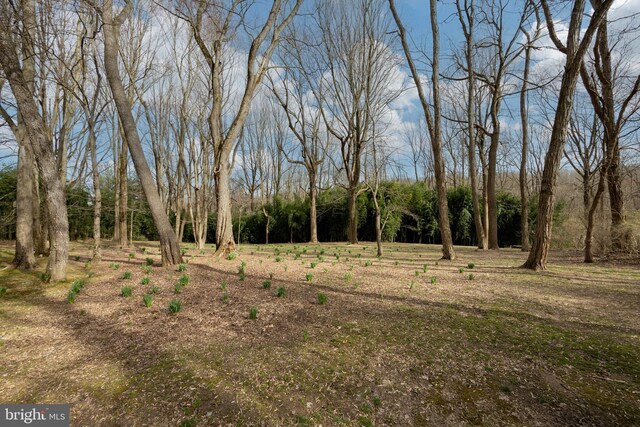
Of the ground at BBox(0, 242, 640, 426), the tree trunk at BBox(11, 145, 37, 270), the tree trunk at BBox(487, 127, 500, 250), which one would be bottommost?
the ground at BBox(0, 242, 640, 426)

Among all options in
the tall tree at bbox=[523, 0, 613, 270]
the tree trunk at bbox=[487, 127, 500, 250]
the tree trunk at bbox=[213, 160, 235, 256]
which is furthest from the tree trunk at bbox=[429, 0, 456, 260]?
the tree trunk at bbox=[213, 160, 235, 256]

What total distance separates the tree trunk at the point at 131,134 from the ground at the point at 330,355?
72.1 inches

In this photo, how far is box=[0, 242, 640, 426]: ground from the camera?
2162mm

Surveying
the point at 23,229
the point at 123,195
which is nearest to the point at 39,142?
the point at 23,229

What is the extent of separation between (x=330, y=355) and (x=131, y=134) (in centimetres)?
660

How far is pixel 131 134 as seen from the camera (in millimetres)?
6730

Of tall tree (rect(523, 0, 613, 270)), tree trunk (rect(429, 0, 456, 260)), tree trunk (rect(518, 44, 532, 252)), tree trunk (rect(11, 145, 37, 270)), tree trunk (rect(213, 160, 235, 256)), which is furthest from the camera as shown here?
tree trunk (rect(518, 44, 532, 252))

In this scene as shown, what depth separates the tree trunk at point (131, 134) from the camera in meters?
6.75

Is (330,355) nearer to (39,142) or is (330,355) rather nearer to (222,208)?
(222,208)

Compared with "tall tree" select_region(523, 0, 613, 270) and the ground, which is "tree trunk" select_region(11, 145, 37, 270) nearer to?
the ground

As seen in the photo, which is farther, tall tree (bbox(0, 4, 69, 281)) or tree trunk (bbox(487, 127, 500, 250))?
tree trunk (bbox(487, 127, 500, 250))

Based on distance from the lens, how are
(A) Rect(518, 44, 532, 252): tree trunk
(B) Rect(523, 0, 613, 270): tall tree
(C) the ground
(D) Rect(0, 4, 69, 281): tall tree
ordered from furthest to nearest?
1. (A) Rect(518, 44, 532, 252): tree trunk
2. (B) Rect(523, 0, 613, 270): tall tree
3. (D) Rect(0, 4, 69, 281): tall tree
4. (C) the ground

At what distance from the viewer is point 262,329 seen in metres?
3.52

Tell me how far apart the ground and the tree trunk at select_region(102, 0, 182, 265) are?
1832 millimetres
